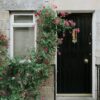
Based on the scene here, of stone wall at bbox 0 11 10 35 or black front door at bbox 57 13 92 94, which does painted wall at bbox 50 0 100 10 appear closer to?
black front door at bbox 57 13 92 94

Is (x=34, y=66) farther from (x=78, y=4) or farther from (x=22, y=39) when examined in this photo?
(x=78, y=4)

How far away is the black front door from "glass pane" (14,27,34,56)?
2.86 feet

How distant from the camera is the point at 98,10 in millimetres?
8227

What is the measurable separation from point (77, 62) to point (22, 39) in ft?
5.29

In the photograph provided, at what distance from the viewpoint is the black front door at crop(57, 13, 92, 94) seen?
8578mm

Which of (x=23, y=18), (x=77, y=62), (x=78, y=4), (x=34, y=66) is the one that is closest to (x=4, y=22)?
(x=23, y=18)

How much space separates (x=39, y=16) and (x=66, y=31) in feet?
3.60

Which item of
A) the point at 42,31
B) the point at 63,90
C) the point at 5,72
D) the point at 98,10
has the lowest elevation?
the point at 63,90

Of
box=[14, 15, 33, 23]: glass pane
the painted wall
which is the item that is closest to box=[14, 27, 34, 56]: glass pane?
box=[14, 15, 33, 23]: glass pane

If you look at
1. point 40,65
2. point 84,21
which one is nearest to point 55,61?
point 40,65

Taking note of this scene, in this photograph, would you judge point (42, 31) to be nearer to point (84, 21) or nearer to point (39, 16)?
point (39, 16)

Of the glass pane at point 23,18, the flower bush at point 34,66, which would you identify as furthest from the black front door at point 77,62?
the glass pane at point 23,18

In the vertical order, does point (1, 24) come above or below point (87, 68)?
above

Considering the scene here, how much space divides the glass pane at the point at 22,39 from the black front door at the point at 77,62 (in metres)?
0.87
